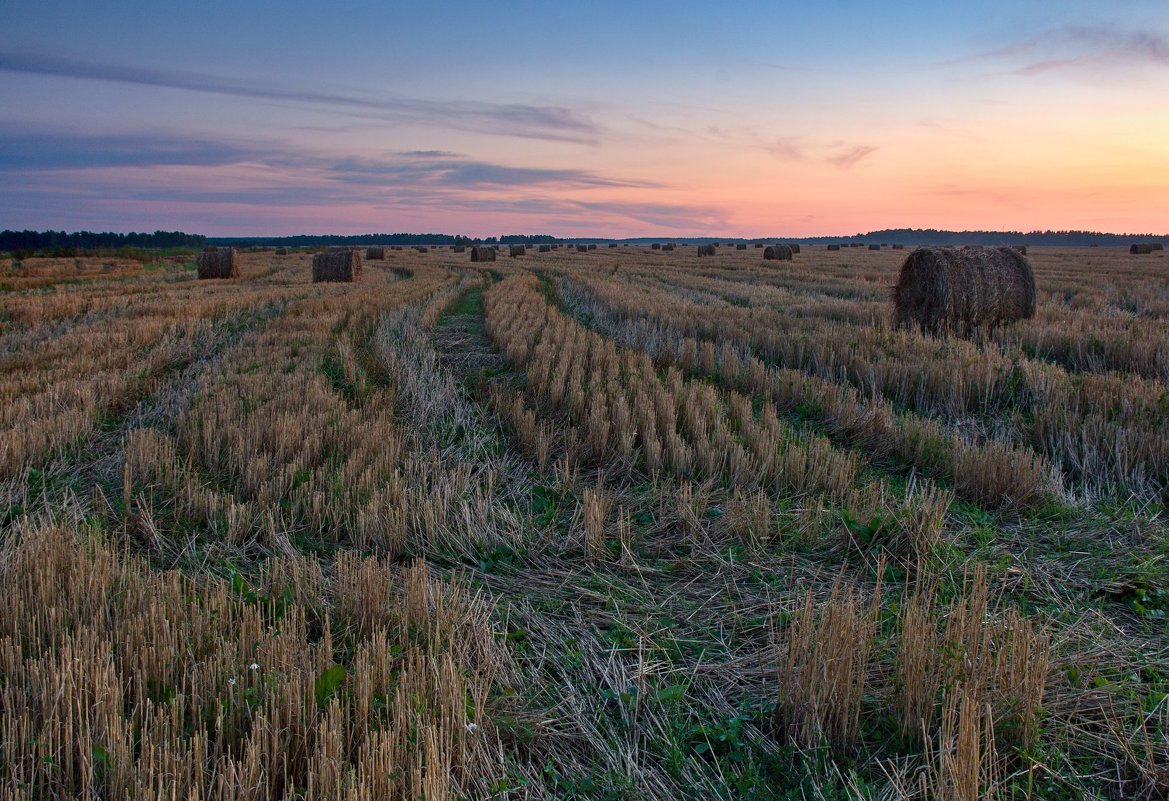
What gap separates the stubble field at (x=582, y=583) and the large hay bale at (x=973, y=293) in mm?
4014

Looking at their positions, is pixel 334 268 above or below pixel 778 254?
below

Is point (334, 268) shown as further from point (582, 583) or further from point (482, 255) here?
point (582, 583)

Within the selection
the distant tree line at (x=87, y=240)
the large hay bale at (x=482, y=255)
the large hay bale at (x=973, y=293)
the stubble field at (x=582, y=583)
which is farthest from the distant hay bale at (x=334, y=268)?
the distant tree line at (x=87, y=240)

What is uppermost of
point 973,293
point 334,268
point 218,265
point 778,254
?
point 778,254

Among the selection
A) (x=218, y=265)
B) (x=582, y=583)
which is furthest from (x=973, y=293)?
(x=218, y=265)

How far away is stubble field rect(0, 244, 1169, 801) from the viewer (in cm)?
252

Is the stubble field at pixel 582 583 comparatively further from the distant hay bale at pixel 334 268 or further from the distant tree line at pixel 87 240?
the distant tree line at pixel 87 240

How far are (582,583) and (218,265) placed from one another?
29715mm

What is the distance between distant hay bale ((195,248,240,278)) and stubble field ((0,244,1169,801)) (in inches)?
865

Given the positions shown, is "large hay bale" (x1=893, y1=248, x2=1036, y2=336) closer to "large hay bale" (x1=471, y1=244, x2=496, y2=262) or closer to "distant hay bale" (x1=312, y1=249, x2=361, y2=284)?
"distant hay bale" (x1=312, y1=249, x2=361, y2=284)

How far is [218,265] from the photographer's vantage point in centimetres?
2953

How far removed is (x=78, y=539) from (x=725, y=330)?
9.93 meters

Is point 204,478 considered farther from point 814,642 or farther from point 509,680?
point 814,642

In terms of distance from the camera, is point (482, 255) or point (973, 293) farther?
point (482, 255)
